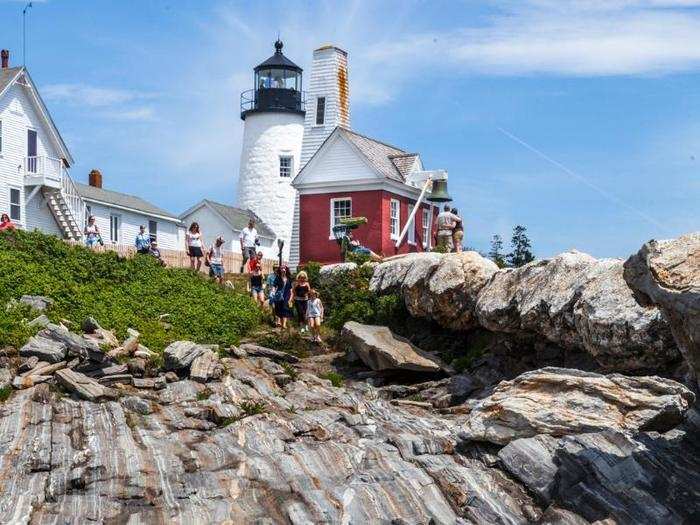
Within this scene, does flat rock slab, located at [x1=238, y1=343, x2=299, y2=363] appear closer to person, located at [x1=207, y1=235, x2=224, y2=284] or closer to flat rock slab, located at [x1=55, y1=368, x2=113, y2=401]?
flat rock slab, located at [x1=55, y1=368, x2=113, y2=401]

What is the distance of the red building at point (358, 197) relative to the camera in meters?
42.2

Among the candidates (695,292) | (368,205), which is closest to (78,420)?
(695,292)

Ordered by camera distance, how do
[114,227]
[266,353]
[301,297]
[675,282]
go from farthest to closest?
[114,227] < [301,297] < [266,353] < [675,282]

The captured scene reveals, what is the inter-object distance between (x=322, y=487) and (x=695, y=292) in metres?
6.85

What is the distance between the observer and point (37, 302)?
28.4 m

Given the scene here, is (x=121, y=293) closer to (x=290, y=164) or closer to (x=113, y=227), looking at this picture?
(x=113, y=227)

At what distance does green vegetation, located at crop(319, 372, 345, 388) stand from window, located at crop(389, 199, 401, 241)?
1497cm

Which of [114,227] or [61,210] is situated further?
[114,227]

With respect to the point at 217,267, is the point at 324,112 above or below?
above

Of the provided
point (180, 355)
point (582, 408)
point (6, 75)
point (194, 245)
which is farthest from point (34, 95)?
point (582, 408)

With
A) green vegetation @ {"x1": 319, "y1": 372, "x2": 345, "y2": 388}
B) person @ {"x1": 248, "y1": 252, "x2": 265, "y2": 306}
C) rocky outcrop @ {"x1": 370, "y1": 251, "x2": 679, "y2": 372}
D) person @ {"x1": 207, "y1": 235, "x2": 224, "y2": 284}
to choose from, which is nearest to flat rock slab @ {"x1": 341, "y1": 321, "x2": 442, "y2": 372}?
green vegetation @ {"x1": 319, "y1": 372, "x2": 345, "y2": 388}

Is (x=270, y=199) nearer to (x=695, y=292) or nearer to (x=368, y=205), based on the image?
(x=368, y=205)

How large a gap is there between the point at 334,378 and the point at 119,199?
29015 millimetres

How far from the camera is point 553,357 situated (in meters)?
26.2
